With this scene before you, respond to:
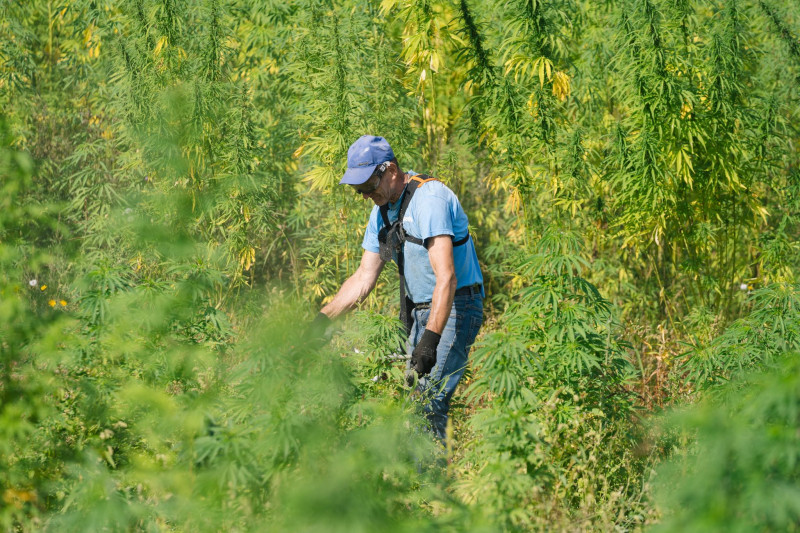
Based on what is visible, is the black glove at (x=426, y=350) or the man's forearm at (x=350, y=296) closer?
the black glove at (x=426, y=350)

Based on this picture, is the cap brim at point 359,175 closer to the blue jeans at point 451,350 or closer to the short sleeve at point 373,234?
the short sleeve at point 373,234

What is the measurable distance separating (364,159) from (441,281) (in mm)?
655

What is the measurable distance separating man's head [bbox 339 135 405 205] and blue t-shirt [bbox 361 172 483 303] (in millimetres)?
100

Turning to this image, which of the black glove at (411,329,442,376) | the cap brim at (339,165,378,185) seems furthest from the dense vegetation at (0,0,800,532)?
the cap brim at (339,165,378,185)

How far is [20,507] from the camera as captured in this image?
238 cm

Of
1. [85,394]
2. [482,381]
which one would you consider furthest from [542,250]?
[85,394]

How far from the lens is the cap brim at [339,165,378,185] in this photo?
10.5 ft

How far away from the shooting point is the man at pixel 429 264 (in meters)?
3.11

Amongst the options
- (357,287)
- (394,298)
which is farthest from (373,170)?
(394,298)

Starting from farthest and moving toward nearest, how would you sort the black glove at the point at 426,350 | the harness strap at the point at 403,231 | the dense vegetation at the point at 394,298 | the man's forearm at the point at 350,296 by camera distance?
the man's forearm at the point at 350,296 < the harness strap at the point at 403,231 < the black glove at the point at 426,350 < the dense vegetation at the point at 394,298

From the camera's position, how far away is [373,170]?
10.6ft

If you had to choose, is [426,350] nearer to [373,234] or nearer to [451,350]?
[451,350]

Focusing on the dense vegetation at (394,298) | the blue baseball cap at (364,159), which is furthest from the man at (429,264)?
the dense vegetation at (394,298)

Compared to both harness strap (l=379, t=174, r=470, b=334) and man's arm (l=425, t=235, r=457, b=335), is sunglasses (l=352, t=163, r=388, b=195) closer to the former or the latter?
harness strap (l=379, t=174, r=470, b=334)
